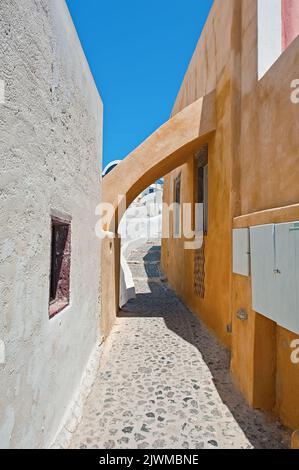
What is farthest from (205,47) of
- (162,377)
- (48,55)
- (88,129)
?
(162,377)

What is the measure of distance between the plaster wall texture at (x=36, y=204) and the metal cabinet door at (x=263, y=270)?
2178 mm

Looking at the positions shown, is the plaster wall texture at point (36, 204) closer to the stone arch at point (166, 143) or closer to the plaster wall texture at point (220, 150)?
the stone arch at point (166, 143)

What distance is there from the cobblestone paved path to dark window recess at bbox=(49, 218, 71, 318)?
58.8 inches

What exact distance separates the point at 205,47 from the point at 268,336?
685cm

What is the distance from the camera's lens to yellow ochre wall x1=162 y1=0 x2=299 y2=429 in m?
3.16

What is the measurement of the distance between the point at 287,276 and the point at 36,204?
7.62 ft

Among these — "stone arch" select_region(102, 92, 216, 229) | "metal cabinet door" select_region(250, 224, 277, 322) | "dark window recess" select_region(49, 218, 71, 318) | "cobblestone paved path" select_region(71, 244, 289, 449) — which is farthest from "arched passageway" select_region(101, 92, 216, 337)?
"metal cabinet door" select_region(250, 224, 277, 322)

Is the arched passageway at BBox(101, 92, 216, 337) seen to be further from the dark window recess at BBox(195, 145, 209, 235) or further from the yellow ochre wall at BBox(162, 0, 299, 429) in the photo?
the dark window recess at BBox(195, 145, 209, 235)

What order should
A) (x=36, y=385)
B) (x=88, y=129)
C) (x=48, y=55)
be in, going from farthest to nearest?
1. (x=88, y=129)
2. (x=48, y=55)
3. (x=36, y=385)

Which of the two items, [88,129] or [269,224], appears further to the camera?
[88,129]

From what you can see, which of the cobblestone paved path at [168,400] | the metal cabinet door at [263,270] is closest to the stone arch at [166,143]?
the cobblestone paved path at [168,400]

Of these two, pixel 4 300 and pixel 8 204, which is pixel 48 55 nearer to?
pixel 8 204

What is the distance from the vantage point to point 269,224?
306cm

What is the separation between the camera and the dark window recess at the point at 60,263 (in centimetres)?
318
